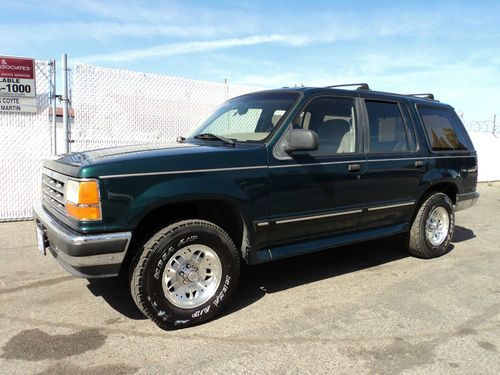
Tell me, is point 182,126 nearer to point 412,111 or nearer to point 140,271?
point 412,111

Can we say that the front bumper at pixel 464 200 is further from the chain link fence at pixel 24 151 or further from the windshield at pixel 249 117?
the chain link fence at pixel 24 151

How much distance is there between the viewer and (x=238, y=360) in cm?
308

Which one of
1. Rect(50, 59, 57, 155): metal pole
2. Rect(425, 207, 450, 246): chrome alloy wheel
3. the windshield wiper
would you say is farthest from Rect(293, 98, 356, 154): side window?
Rect(50, 59, 57, 155): metal pole

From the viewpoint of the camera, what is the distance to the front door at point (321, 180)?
3.97 m

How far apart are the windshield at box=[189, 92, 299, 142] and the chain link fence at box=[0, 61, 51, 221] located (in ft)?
12.0

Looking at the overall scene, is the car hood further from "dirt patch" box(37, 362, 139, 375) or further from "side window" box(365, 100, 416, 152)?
"side window" box(365, 100, 416, 152)

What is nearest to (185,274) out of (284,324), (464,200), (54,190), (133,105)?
(284,324)

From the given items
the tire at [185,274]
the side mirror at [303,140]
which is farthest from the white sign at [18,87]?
the side mirror at [303,140]

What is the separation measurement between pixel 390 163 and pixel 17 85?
19.0 feet

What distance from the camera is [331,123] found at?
4516mm

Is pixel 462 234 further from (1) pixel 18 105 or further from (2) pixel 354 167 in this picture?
(1) pixel 18 105

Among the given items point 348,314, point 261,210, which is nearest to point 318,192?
point 261,210

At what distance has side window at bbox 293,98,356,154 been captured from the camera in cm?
433

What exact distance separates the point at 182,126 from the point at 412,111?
4673 mm
